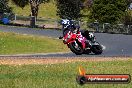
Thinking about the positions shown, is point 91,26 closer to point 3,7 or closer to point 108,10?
point 108,10

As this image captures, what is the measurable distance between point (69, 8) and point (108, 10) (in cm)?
775

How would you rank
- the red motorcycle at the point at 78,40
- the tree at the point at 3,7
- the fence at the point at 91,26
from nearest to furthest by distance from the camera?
the red motorcycle at the point at 78,40, the fence at the point at 91,26, the tree at the point at 3,7

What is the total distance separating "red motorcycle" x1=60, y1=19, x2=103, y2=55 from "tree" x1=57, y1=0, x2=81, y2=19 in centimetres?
4184

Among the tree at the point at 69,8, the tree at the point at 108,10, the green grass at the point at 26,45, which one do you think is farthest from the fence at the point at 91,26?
the green grass at the point at 26,45

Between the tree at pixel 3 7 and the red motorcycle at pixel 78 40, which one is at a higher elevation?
the red motorcycle at pixel 78 40

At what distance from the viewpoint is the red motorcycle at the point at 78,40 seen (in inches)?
683

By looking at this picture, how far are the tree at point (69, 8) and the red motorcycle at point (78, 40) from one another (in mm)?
→ 41841

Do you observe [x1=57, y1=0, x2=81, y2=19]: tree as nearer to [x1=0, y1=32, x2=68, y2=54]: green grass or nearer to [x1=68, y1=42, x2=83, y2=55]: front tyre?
[x1=0, y1=32, x2=68, y2=54]: green grass

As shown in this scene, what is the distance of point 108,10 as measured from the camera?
5859cm

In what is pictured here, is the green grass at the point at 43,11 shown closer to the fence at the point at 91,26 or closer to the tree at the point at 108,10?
the fence at the point at 91,26

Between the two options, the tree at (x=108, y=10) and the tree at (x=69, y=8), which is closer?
the tree at (x=108, y=10)

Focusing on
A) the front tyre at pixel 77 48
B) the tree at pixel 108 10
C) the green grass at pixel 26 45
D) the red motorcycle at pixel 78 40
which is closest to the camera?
the red motorcycle at pixel 78 40

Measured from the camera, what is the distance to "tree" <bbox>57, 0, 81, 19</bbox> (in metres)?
64.4

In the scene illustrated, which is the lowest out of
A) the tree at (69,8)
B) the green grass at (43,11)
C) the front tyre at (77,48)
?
the green grass at (43,11)
